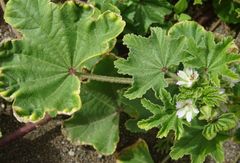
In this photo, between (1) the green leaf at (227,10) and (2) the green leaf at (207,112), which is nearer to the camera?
(2) the green leaf at (207,112)

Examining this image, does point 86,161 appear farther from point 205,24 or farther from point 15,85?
point 205,24

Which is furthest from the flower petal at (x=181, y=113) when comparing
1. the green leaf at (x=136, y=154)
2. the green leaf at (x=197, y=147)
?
the green leaf at (x=136, y=154)

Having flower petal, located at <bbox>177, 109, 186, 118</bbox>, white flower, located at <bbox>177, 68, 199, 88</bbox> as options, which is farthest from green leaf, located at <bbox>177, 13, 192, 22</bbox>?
flower petal, located at <bbox>177, 109, 186, 118</bbox>

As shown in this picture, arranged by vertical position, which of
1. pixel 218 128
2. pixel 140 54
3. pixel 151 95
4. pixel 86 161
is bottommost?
pixel 86 161

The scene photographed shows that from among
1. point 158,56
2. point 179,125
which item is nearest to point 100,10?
point 158,56

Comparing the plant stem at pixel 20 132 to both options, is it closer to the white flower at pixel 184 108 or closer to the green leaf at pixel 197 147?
the green leaf at pixel 197 147

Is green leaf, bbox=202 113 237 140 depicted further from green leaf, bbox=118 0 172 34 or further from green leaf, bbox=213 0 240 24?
green leaf, bbox=213 0 240 24

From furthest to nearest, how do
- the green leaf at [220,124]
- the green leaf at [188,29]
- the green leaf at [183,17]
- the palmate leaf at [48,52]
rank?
the green leaf at [183,17] → the green leaf at [188,29] → the palmate leaf at [48,52] → the green leaf at [220,124]
